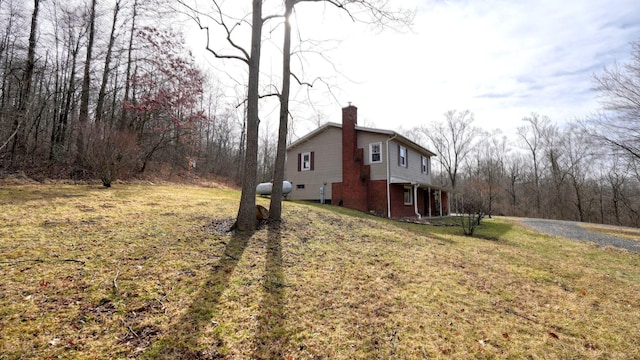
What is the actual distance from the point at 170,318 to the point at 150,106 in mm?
18645

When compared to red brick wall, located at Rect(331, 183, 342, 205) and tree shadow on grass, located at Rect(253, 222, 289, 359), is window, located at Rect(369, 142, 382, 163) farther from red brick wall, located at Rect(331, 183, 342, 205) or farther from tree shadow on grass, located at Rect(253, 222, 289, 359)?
tree shadow on grass, located at Rect(253, 222, 289, 359)

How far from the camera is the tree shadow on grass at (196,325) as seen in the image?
2609mm

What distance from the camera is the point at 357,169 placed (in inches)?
647

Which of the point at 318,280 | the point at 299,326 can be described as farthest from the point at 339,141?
the point at 299,326

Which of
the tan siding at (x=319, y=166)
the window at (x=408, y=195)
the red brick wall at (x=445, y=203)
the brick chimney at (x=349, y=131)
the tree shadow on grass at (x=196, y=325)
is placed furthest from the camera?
the red brick wall at (x=445, y=203)

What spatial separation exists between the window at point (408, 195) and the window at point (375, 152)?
318 cm

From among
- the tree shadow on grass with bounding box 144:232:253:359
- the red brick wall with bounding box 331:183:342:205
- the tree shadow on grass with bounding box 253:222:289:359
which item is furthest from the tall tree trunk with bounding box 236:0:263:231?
the red brick wall with bounding box 331:183:342:205

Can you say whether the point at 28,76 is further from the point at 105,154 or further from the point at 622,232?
the point at 622,232

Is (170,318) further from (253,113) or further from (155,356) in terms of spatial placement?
(253,113)

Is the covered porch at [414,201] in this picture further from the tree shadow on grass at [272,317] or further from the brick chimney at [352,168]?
the tree shadow on grass at [272,317]

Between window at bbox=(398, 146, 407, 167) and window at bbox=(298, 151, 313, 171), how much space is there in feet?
18.7

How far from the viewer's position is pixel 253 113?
6750 millimetres

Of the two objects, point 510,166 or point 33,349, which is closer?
point 33,349

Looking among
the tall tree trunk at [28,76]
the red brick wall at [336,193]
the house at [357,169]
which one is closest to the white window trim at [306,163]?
the house at [357,169]
